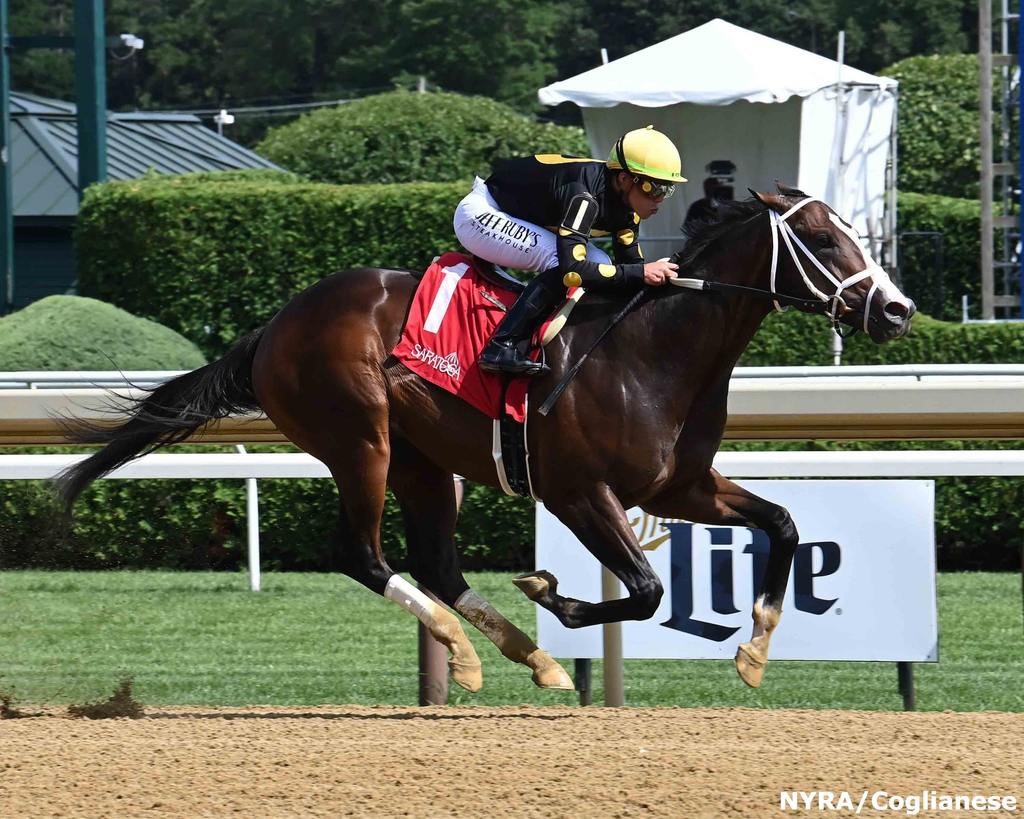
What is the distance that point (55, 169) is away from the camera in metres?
22.6

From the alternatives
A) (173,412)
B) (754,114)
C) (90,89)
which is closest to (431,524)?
(173,412)

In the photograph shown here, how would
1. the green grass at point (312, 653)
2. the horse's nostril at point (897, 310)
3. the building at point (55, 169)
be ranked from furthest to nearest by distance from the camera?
the building at point (55, 169)
the green grass at point (312, 653)
the horse's nostril at point (897, 310)

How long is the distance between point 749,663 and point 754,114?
1025 cm

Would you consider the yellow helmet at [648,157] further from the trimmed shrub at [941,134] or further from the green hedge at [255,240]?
the trimmed shrub at [941,134]

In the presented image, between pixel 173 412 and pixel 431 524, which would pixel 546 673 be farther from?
pixel 173 412

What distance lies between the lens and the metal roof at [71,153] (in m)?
22.3

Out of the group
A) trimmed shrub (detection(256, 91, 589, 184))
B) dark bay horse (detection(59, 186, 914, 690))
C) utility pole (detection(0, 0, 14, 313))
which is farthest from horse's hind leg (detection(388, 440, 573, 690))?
trimmed shrub (detection(256, 91, 589, 184))

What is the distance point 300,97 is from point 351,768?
131ft

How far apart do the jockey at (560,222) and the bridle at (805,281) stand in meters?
0.25

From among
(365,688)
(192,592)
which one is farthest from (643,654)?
(192,592)

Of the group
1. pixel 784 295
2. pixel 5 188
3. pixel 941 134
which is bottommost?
pixel 784 295

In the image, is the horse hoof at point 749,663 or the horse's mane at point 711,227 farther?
the horse's mane at point 711,227

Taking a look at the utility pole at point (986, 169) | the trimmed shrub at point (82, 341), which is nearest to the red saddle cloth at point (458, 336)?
the trimmed shrub at point (82, 341)

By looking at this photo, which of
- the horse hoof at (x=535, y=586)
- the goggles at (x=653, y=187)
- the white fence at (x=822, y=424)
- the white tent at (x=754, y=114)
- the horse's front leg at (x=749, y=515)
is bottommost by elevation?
the horse hoof at (x=535, y=586)
